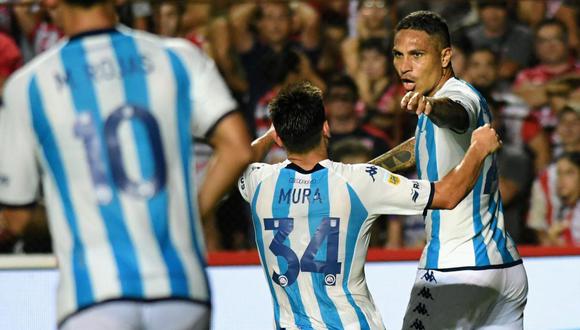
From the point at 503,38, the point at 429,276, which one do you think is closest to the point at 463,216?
the point at 429,276

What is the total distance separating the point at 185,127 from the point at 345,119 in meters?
4.88

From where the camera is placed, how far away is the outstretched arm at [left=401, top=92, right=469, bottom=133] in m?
3.52

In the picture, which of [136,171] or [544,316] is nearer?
[136,171]

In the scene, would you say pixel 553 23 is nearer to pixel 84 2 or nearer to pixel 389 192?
pixel 389 192

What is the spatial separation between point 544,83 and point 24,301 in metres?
3.86

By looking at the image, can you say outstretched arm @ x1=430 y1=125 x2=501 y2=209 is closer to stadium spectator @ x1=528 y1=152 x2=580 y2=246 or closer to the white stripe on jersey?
the white stripe on jersey

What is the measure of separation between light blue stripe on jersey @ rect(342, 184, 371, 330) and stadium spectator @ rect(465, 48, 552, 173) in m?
4.10

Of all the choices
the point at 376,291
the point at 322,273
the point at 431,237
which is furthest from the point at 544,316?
the point at 322,273

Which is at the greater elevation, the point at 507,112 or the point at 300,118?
the point at 300,118

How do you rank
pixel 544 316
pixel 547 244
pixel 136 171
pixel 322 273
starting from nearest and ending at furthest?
pixel 136 171 < pixel 322 273 < pixel 544 316 < pixel 547 244

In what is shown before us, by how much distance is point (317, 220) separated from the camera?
373 centimetres

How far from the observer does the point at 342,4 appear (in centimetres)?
811

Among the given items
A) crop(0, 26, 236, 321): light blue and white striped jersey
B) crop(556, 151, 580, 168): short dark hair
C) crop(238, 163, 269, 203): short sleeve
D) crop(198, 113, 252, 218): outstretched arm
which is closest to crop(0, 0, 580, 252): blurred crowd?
crop(556, 151, 580, 168): short dark hair

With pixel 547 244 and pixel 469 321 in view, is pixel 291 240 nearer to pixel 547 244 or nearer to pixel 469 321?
pixel 469 321
